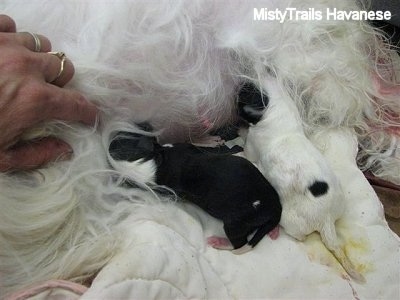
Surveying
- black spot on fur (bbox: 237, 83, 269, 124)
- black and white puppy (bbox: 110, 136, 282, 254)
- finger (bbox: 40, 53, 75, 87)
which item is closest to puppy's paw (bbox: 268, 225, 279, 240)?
black and white puppy (bbox: 110, 136, 282, 254)

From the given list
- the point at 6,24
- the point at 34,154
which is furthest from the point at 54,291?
the point at 6,24

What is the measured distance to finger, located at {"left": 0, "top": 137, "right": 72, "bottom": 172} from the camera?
0.90 metres

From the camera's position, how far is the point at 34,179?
96 cm

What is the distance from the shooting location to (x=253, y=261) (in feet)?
3.20

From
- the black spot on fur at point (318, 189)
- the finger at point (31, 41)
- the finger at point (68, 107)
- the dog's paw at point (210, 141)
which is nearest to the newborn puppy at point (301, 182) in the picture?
the black spot on fur at point (318, 189)

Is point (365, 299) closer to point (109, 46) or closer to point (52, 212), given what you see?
point (52, 212)

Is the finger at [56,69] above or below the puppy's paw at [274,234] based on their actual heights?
above

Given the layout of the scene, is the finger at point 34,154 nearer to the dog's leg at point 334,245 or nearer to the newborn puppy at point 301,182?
the newborn puppy at point 301,182

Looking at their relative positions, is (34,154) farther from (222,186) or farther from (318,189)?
(318,189)

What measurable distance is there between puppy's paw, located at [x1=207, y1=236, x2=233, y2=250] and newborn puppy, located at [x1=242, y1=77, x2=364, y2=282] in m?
0.11

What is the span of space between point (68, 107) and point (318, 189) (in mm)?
491

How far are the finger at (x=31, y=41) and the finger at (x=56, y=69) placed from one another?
3cm

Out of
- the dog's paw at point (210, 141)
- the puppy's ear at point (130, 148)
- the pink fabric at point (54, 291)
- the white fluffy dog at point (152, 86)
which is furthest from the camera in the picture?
the dog's paw at point (210, 141)

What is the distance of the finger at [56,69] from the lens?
2.97 ft
